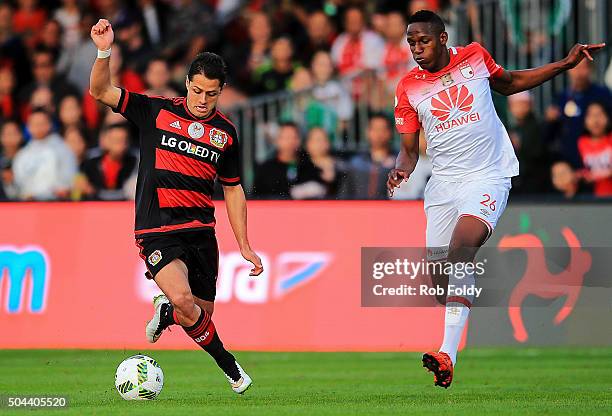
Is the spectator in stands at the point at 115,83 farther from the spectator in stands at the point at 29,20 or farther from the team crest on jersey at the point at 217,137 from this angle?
the team crest on jersey at the point at 217,137

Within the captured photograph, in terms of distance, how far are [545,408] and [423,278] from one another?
4.72 m

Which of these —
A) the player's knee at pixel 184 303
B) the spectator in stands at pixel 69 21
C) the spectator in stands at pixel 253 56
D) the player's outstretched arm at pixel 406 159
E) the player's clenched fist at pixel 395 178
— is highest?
the spectator in stands at pixel 69 21

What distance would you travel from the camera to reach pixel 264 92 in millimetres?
17547

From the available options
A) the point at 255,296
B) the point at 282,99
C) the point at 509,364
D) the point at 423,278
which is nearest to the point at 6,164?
the point at 282,99

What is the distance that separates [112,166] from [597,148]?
18.5 ft

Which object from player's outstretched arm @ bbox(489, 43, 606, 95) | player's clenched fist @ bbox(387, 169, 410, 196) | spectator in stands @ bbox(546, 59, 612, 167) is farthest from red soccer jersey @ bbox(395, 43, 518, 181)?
spectator in stands @ bbox(546, 59, 612, 167)

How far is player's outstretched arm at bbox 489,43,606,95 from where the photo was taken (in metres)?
10.0

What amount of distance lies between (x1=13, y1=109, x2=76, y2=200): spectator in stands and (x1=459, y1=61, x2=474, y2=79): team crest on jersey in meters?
6.98

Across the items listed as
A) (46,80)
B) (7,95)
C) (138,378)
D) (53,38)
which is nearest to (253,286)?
(138,378)

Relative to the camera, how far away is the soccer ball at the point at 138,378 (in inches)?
362

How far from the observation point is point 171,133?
933 cm

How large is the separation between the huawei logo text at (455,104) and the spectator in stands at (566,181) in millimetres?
4731

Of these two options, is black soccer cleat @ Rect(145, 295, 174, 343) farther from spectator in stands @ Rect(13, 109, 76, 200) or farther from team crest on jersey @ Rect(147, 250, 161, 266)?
spectator in stands @ Rect(13, 109, 76, 200)

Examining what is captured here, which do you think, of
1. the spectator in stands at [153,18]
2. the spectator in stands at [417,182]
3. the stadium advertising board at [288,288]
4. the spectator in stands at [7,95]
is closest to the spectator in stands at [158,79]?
the spectator in stands at [153,18]
